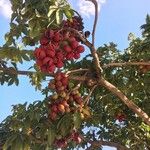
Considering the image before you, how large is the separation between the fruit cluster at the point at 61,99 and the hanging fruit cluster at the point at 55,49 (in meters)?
0.34

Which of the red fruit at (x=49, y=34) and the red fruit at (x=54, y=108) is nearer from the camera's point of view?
the red fruit at (x=49, y=34)

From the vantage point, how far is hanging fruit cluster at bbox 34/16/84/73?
548 cm

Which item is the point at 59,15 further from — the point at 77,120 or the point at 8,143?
the point at 8,143

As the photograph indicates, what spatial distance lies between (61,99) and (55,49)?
715 millimetres

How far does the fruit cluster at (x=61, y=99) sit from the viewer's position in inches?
233

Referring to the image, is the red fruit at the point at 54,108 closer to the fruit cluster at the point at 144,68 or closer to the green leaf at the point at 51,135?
the green leaf at the point at 51,135

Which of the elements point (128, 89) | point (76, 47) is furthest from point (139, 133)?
point (76, 47)

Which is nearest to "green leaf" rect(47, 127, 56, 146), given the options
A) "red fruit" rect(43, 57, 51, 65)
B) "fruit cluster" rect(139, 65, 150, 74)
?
"red fruit" rect(43, 57, 51, 65)

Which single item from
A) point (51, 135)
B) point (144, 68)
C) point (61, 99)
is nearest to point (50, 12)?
point (61, 99)

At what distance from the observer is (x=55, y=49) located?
5605mm

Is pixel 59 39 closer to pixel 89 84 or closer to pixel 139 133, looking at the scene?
pixel 89 84

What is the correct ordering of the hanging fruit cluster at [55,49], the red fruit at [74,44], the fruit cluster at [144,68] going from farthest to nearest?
the fruit cluster at [144,68] < the red fruit at [74,44] < the hanging fruit cluster at [55,49]

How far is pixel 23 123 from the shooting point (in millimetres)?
6277

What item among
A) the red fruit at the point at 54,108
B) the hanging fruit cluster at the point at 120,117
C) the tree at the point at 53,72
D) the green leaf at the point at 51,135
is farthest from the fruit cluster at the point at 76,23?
the hanging fruit cluster at the point at 120,117
